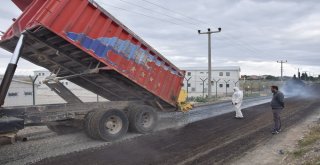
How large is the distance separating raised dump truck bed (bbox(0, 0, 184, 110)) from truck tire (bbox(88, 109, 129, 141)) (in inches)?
42.2

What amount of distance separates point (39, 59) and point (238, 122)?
24.7ft

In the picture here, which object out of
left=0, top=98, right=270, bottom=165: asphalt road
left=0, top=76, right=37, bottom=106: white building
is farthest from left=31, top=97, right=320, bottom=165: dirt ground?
left=0, top=76, right=37, bottom=106: white building

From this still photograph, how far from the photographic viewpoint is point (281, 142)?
9.42m

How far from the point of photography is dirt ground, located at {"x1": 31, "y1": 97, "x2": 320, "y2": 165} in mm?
7430

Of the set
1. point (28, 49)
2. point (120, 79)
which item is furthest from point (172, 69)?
point (28, 49)

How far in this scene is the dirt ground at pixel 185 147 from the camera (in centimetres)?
743

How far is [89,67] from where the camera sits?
31.9ft

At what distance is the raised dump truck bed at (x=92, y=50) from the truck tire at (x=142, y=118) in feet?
1.80

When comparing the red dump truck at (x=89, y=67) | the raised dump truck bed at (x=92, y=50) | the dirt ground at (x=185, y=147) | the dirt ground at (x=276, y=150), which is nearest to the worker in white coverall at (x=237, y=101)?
the dirt ground at (x=185, y=147)

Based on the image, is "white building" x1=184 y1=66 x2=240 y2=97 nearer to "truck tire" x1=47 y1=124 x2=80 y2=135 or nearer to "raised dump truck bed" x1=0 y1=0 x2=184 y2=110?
"raised dump truck bed" x1=0 y1=0 x2=184 y2=110

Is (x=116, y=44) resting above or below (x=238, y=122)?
above

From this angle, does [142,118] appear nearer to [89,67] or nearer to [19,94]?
[89,67]

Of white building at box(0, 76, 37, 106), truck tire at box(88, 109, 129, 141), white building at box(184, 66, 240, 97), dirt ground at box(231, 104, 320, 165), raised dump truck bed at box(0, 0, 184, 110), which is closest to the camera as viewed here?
dirt ground at box(231, 104, 320, 165)

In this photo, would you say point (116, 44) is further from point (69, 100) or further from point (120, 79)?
point (69, 100)
